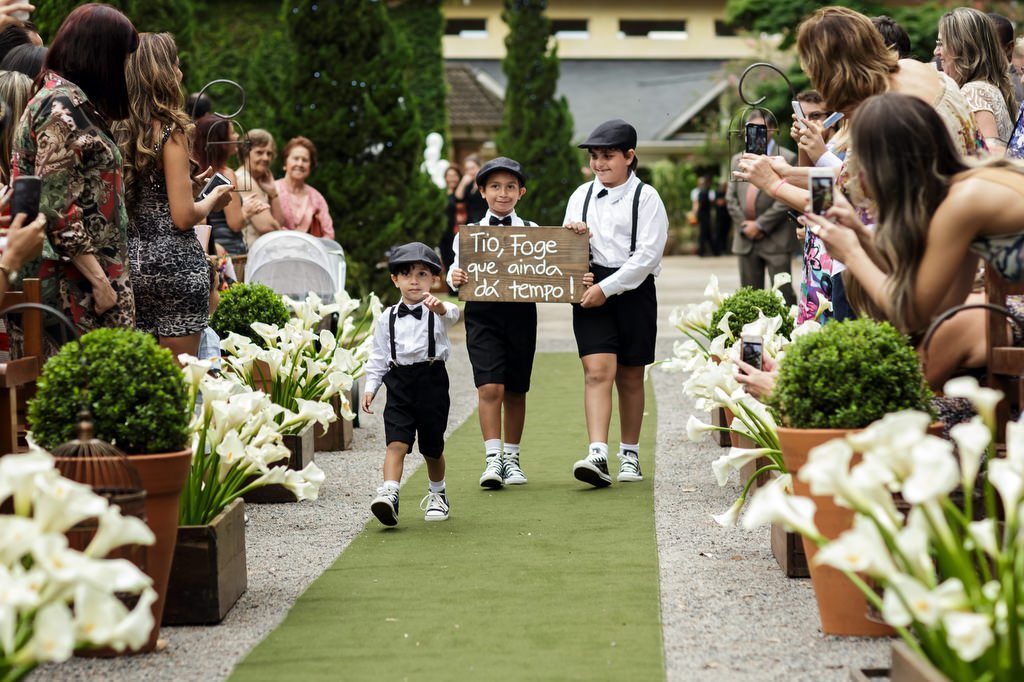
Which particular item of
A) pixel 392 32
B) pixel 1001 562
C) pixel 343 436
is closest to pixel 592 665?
pixel 1001 562

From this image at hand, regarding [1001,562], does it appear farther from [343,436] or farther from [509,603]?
[343,436]

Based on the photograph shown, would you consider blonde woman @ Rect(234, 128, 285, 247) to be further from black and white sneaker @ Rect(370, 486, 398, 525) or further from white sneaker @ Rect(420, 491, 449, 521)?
black and white sneaker @ Rect(370, 486, 398, 525)

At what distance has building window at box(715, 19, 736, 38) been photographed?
57.0 meters

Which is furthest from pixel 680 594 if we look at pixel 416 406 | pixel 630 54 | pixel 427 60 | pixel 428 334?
pixel 630 54

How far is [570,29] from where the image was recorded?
57625mm

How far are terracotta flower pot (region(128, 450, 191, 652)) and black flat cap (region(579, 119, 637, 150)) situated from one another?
11.9 feet

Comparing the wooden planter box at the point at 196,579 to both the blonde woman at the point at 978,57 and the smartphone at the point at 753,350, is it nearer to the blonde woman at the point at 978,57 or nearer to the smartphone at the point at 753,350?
the smartphone at the point at 753,350

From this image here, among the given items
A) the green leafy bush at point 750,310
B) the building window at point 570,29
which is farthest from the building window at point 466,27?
the green leafy bush at point 750,310

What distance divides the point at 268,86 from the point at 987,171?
14794mm

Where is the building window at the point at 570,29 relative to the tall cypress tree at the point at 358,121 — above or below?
above

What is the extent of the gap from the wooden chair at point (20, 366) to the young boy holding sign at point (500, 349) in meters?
2.88

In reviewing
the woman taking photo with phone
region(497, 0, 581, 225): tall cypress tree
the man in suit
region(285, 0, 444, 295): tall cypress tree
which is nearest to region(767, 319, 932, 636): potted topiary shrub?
the woman taking photo with phone

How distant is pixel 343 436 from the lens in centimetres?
893

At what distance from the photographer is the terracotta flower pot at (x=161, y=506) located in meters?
4.28
